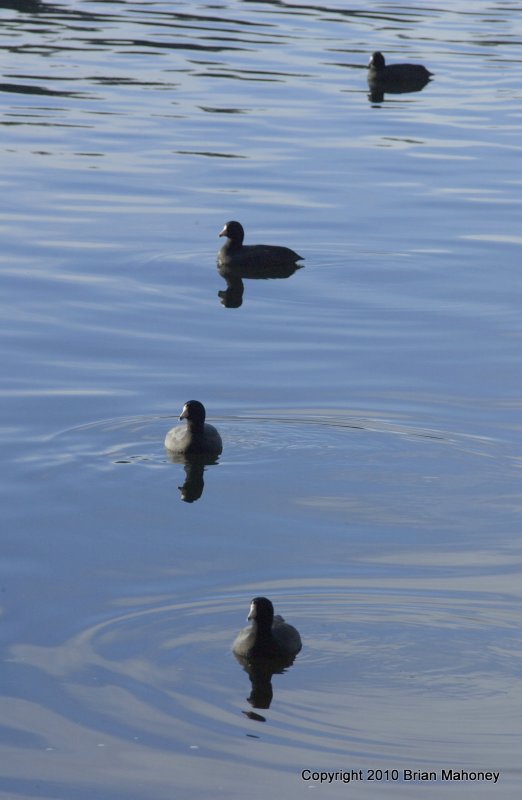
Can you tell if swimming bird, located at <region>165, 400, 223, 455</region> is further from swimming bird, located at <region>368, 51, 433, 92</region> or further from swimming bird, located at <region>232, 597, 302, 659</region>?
swimming bird, located at <region>368, 51, 433, 92</region>

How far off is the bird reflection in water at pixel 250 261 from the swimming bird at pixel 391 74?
17978mm

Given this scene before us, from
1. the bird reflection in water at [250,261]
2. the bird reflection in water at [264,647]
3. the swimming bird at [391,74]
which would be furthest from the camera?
the swimming bird at [391,74]

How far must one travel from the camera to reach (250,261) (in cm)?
2197

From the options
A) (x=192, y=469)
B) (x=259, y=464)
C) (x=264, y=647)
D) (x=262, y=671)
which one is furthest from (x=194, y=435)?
(x=264, y=647)

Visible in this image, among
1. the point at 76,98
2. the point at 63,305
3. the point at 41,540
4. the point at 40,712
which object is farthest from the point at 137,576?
the point at 76,98

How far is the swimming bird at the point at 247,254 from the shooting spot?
72.0 feet

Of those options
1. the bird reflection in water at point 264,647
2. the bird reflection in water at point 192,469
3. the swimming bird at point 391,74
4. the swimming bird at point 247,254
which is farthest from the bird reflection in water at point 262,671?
the swimming bird at point 391,74

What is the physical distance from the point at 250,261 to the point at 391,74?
1843cm

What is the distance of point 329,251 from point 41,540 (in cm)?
1060

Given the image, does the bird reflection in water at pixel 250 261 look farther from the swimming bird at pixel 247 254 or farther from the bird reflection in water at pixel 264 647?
the bird reflection in water at pixel 264 647

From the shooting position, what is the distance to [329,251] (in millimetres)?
22750

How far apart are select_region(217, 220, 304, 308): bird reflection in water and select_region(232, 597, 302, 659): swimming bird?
1084 centimetres

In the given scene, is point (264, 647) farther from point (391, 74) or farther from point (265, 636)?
point (391, 74)

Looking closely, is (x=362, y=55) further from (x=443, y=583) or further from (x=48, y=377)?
(x=443, y=583)
